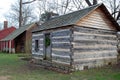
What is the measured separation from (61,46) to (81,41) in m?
1.64

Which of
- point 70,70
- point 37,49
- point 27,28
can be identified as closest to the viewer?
point 70,70

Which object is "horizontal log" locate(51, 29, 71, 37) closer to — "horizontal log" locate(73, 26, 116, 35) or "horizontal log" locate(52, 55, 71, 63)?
"horizontal log" locate(73, 26, 116, 35)

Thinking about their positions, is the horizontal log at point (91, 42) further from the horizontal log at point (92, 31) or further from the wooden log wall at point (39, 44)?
the wooden log wall at point (39, 44)

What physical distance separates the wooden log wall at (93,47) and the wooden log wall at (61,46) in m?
0.50

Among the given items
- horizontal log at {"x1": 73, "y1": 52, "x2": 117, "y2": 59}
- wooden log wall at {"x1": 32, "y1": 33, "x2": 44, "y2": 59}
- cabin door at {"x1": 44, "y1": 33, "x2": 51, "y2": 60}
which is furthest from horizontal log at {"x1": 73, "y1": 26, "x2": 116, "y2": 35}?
wooden log wall at {"x1": 32, "y1": 33, "x2": 44, "y2": 59}

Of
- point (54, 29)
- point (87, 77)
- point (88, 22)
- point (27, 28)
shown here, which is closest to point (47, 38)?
point (54, 29)

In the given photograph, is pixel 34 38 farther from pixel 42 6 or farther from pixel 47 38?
pixel 42 6

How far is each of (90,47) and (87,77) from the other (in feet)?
12.2

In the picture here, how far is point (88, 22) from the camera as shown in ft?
49.4

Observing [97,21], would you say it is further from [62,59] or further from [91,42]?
[62,59]

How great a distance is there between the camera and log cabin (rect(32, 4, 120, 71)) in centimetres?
1430

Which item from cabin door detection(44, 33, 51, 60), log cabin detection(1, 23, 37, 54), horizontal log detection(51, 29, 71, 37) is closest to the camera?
horizontal log detection(51, 29, 71, 37)

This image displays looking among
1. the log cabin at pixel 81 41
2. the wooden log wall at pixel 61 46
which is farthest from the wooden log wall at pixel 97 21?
the wooden log wall at pixel 61 46

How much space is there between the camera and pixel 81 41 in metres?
14.6
